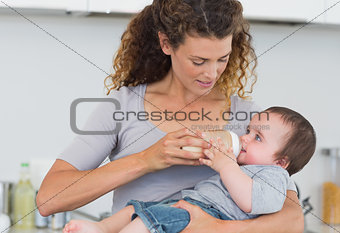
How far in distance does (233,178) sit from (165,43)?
1.03ft

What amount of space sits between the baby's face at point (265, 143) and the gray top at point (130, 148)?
6 cm

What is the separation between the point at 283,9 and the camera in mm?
1500

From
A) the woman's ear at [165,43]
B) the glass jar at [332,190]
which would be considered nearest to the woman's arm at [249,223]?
the woman's ear at [165,43]

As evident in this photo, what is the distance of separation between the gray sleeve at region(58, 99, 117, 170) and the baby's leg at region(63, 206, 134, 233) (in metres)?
0.14

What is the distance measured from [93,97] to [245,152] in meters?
Answer: 0.82

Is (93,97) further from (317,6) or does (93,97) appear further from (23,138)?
(317,6)

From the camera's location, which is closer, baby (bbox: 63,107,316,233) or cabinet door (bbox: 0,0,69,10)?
baby (bbox: 63,107,316,233)

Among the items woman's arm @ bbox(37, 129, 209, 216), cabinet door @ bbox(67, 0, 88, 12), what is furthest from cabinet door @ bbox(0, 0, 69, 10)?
woman's arm @ bbox(37, 129, 209, 216)

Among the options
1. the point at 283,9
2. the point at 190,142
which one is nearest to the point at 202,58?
the point at 190,142

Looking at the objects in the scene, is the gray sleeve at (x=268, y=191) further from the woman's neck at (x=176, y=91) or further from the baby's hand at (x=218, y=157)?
the woman's neck at (x=176, y=91)

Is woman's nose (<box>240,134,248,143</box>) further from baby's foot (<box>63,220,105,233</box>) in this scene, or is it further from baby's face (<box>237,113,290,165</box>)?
baby's foot (<box>63,220,105,233</box>)

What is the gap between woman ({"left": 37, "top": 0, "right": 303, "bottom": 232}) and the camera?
0.88 m

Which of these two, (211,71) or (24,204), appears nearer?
(211,71)

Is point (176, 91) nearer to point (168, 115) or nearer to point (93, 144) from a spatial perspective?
point (168, 115)
